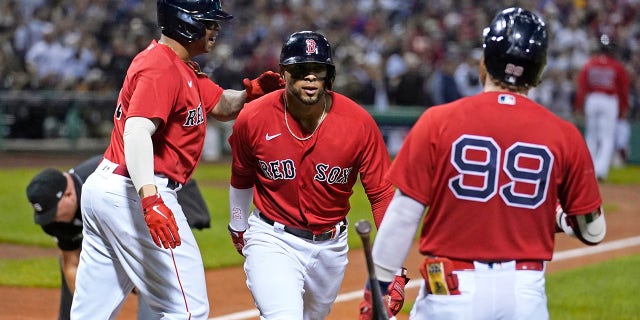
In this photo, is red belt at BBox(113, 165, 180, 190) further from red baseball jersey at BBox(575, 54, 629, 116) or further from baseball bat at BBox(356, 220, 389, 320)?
red baseball jersey at BBox(575, 54, 629, 116)

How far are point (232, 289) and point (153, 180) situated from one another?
427 cm

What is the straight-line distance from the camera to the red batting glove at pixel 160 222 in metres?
4.92

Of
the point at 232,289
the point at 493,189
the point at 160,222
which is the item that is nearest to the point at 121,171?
the point at 160,222

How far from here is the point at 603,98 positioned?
1705cm

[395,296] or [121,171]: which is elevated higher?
[121,171]

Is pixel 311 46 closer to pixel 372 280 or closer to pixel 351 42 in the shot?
pixel 372 280

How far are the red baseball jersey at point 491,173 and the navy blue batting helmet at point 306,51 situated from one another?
5.00ft

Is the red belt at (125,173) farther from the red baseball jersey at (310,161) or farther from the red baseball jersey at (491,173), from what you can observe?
the red baseball jersey at (491,173)

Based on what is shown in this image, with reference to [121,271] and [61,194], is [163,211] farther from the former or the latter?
[61,194]

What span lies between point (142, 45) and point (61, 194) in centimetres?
1306

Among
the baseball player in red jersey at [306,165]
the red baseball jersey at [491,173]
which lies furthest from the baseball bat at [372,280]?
the baseball player in red jersey at [306,165]

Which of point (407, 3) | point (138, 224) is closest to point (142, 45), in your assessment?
point (407, 3)

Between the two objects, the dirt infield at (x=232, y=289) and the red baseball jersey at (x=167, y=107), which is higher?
the red baseball jersey at (x=167, y=107)

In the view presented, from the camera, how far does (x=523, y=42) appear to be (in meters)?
4.02
